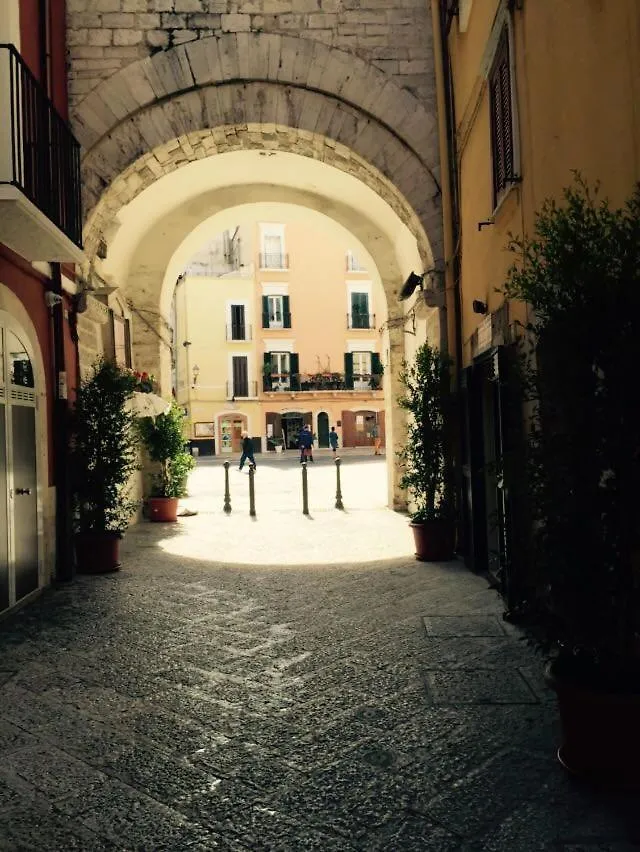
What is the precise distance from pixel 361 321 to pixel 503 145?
3337 cm

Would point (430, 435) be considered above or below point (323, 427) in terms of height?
below

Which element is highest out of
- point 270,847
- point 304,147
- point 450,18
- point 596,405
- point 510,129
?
point 450,18

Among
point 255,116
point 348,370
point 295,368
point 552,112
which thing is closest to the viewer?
point 552,112

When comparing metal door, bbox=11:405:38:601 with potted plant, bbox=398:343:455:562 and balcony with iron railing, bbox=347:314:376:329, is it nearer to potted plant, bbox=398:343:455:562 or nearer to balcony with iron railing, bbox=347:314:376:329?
potted plant, bbox=398:343:455:562

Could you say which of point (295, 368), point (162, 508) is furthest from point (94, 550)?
point (295, 368)

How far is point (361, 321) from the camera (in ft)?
129

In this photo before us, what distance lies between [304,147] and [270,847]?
8380 millimetres

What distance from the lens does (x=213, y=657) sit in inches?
193

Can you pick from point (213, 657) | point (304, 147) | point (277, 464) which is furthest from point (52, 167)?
point (277, 464)

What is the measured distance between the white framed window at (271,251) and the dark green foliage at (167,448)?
25965mm

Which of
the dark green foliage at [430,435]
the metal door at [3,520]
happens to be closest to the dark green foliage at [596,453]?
the metal door at [3,520]

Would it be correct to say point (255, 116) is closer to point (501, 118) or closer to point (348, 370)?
point (501, 118)

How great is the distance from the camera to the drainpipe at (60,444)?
25.2ft

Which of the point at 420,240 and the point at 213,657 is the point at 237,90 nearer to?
the point at 420,240
